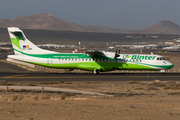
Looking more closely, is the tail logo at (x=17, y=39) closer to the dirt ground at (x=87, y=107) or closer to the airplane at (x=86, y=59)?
the airplane at (x=86, y=59)

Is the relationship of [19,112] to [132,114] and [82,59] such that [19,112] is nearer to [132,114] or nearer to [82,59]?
[132,114]

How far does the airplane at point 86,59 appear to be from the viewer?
138 ft

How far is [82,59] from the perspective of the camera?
4253 cm

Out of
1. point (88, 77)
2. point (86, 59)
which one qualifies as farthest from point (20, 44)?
point (88, 77)

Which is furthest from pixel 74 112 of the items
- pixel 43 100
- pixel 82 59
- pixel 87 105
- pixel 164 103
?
pixel 82 59

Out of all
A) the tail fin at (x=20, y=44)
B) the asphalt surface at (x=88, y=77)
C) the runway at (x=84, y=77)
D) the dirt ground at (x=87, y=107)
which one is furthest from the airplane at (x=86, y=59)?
the dirt ground at (x=87, y=107)

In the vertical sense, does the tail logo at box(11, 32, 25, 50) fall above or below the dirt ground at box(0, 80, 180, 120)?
above

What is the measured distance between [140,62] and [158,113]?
2669cm

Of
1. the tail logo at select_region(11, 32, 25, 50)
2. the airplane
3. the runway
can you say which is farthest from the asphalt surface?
the tail logo at select_region(11, 32, 25, 50)

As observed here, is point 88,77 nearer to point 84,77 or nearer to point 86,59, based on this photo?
point 84,77

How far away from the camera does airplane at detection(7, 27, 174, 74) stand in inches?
1651

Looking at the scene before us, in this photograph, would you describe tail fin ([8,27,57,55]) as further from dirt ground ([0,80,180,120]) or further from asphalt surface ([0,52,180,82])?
dirt ground ([0,80,180,120])

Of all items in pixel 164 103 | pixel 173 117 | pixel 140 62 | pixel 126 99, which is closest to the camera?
pixel 173 117

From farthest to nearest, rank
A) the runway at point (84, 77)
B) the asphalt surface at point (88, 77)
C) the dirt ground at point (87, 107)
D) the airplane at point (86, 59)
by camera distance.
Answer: the airplane at point (86, 59)
the asphalt surface at point (88, 77)
the runway at point (84, 77)
the dirt ground at point (87, 107)
